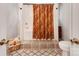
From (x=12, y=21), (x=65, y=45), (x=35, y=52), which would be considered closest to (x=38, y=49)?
(x=35, y=52)

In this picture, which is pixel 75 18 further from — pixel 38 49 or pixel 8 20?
pixel 8 20

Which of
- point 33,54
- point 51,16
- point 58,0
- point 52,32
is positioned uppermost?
point 58,0

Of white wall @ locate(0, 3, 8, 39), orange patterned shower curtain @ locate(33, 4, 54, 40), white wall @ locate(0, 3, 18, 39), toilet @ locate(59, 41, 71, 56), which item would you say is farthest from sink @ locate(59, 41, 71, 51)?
white wall @ locate(0, 3, 8, 39)

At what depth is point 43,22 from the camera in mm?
1163

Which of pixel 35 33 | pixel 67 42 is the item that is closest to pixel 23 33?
pixel 35 33

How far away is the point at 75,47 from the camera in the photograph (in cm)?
117

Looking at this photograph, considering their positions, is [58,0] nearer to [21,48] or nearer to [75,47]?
[75,47]

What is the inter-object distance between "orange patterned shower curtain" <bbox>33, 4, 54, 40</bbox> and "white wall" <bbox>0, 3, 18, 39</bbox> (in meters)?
0.19

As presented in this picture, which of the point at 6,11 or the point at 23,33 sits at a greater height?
the point at 6,11

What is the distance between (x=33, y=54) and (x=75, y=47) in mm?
419

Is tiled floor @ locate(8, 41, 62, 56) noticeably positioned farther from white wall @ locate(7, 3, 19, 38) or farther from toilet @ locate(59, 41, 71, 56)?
white wall @ locate(7, 3, 19, 38)

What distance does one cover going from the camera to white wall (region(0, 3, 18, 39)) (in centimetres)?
114

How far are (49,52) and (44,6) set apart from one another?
452 millimetres

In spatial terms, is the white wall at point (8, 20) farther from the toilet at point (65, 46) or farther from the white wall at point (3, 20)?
the toilet at point (65, 46)
